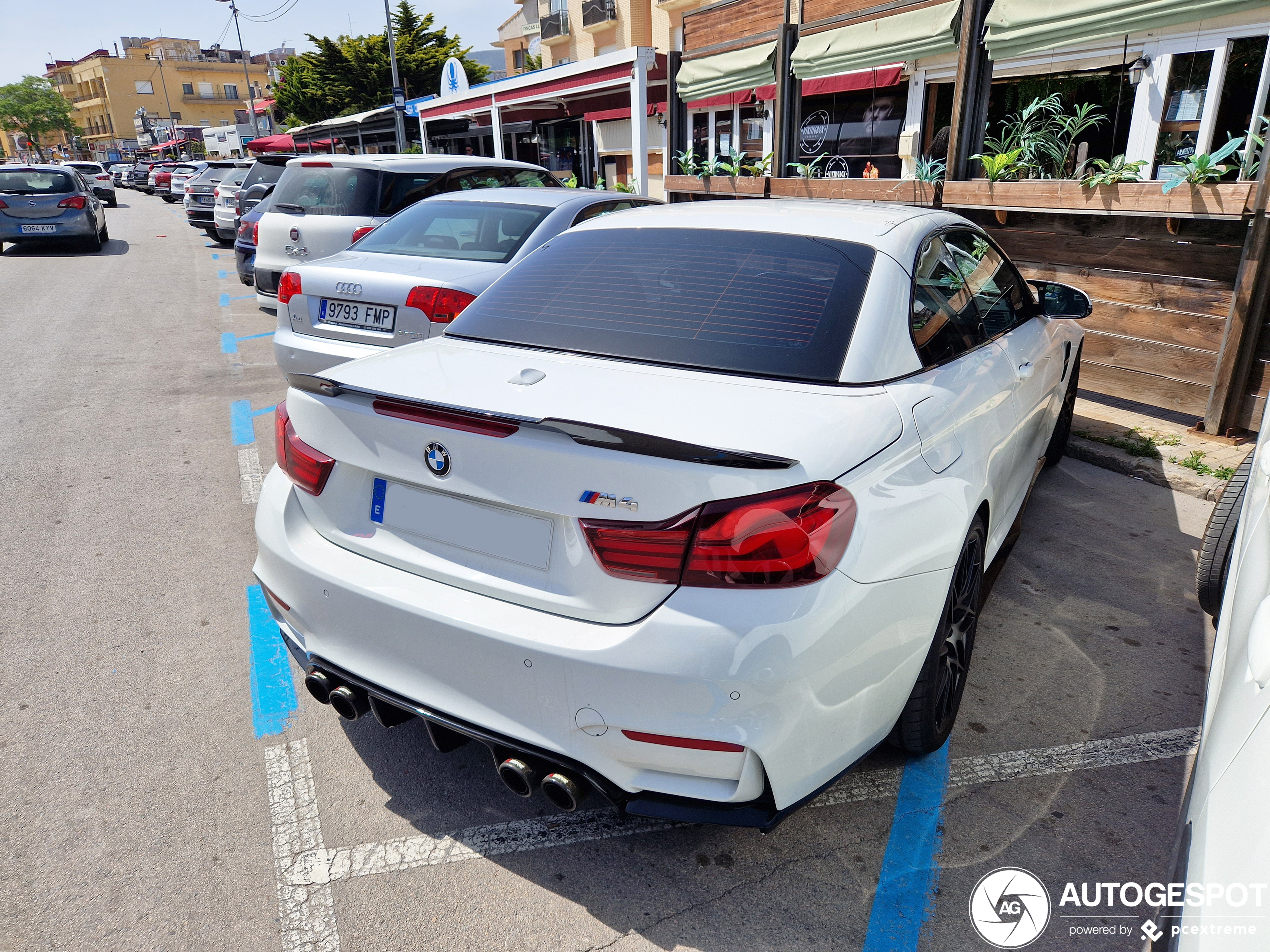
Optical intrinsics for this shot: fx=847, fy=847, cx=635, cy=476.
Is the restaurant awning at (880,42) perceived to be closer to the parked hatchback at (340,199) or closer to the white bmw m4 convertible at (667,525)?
the parked hatchback at (340,199)

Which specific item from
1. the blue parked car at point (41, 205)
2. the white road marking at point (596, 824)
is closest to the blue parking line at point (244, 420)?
the white road marking at point (596, 824)

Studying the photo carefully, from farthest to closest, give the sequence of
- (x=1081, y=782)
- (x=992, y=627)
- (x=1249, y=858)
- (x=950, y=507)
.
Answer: (x=992, y=627), (x=1081, y=782), (x=950, y=507), (x=1249, y=858)

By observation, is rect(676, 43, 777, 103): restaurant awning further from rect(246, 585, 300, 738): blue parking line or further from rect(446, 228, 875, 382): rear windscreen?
rect(246, 585, 300, 738): blue parking line

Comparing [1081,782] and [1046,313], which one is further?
[1046,313]

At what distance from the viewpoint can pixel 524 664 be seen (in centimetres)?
194

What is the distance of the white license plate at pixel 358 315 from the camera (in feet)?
16.4

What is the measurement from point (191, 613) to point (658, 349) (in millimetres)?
2368

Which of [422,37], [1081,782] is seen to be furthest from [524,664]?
[422,37]

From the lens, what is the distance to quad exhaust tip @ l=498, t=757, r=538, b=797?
2027 mm

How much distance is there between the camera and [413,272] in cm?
511

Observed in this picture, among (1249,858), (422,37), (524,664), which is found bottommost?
(524,664)

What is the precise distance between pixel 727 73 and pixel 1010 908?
10.4 meters

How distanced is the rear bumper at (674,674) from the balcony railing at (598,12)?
97.7 feet

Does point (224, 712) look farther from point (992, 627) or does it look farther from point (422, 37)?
point (422, 37)
